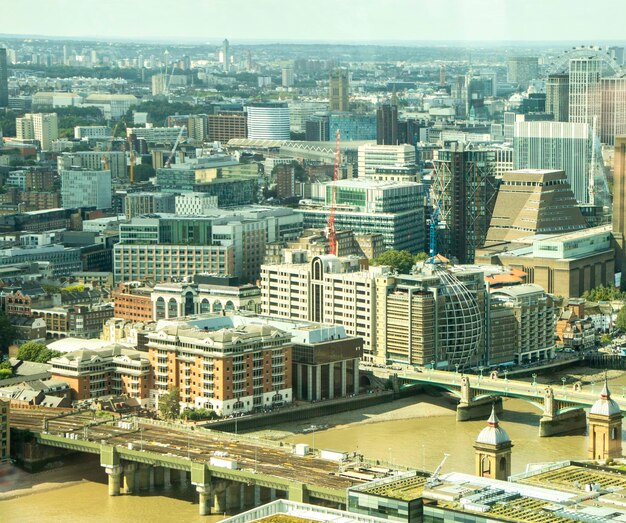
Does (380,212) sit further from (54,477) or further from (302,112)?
(302,112)

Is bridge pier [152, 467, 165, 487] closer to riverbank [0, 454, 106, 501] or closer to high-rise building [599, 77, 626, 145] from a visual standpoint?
riverbank [0, 454, 106, 501]

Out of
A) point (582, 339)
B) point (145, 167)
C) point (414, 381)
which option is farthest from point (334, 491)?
point (145, 167)

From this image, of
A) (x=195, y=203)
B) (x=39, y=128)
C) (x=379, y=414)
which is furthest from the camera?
(x=39, y=128)

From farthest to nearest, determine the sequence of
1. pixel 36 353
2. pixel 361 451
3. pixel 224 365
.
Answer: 1. pixel 36 353
2. pixel 224 365
3. pixel 361 451

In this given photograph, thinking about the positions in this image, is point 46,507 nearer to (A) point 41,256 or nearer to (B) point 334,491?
(B) point 334,491

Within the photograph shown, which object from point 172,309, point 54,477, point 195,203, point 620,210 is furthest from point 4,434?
point 195,203
